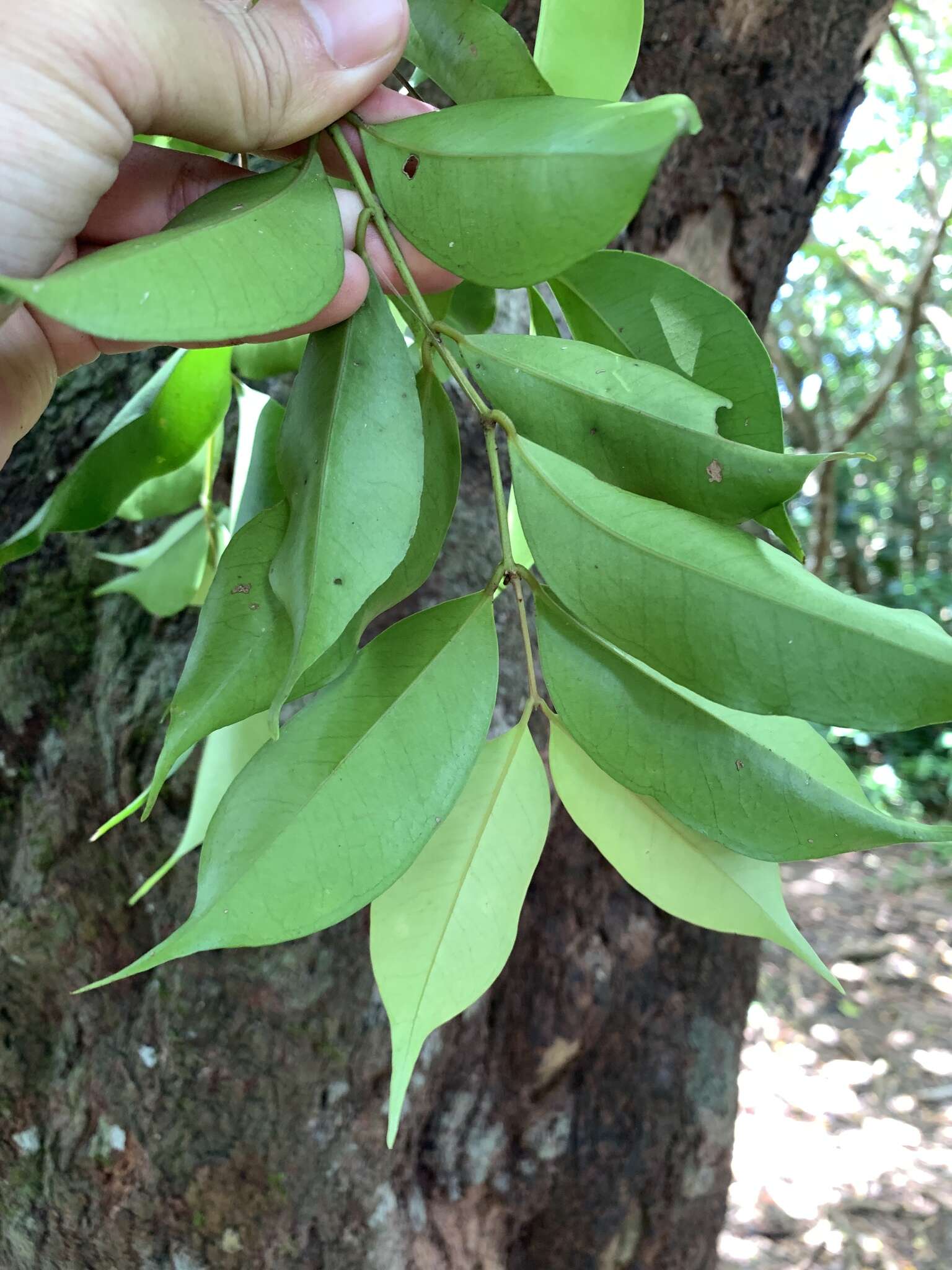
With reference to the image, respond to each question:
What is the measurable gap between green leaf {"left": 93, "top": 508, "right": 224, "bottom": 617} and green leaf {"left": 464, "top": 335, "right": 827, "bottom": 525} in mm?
428

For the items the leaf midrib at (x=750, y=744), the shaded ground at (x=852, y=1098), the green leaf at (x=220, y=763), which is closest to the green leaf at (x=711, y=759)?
the leaf midrib at (x=750, y=744)

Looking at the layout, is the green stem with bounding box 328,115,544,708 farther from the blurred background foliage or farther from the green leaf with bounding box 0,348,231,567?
the blurred background foliage

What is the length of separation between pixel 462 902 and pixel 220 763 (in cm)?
23

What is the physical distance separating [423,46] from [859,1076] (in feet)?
8.24

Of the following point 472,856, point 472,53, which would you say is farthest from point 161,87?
point 472,856

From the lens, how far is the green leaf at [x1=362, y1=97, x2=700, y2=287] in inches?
10.4

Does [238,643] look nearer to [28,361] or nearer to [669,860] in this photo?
[669,860]

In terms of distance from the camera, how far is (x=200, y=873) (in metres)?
0.34

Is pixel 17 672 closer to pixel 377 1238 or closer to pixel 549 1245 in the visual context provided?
pixel 377 1238

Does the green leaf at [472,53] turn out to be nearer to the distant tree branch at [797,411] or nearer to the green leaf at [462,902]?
the green leaf at [462,902]

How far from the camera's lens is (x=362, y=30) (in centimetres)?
43

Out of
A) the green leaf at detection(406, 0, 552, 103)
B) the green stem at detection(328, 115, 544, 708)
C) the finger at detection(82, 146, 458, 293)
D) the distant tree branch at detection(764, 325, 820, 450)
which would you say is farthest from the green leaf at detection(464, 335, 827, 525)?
the distant tree branch at detection(764, 325, 820, 450)

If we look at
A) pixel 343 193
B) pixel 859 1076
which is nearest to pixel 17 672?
pixel 343 193

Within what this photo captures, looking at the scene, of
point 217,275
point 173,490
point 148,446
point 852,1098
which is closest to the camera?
point 217,275
